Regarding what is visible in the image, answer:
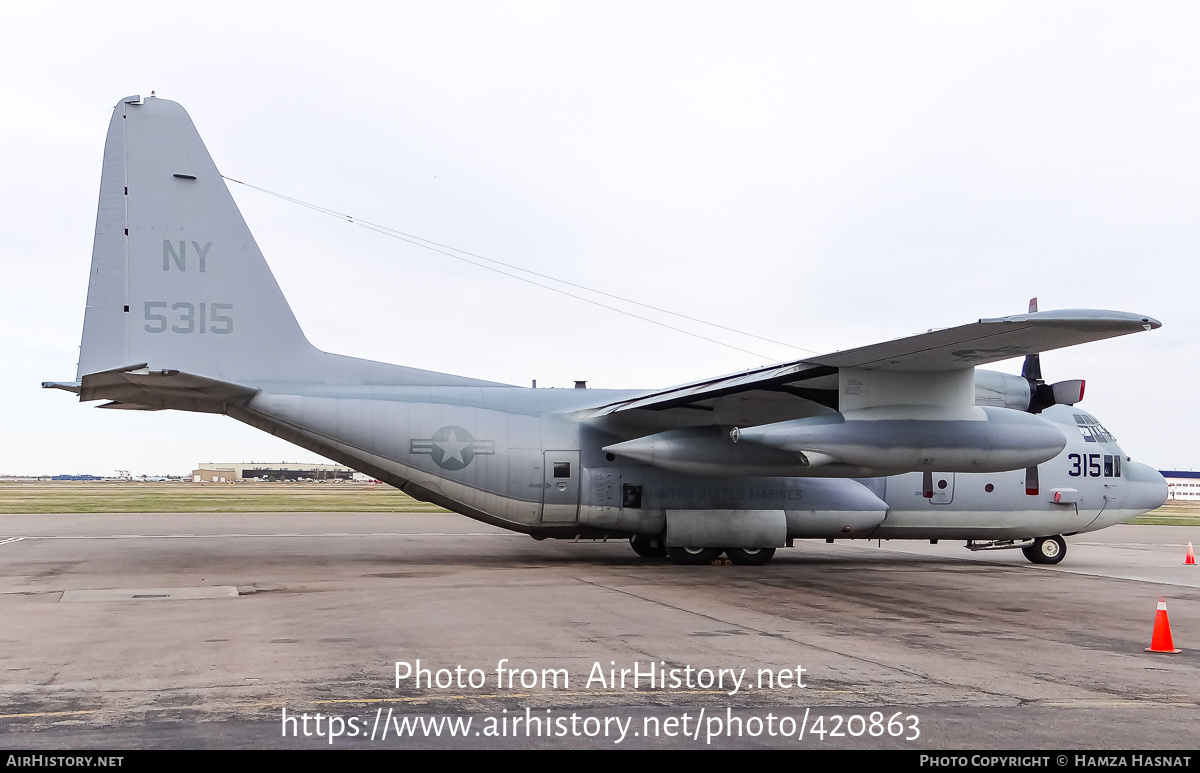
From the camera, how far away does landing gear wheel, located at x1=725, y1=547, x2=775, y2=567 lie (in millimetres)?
18734

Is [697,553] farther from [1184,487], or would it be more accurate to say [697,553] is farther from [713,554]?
[1184,487]

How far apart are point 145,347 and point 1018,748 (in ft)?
50.7

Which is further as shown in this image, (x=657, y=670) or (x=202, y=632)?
(x=202, y=632)

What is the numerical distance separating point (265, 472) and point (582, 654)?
165 metres

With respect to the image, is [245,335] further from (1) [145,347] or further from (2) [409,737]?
(2) [409,737]

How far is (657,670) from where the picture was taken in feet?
26.8

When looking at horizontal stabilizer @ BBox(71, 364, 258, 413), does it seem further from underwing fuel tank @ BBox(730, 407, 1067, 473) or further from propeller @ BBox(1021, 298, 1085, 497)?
Result: propeller @ BBox(1021, 298, 1085, 497)

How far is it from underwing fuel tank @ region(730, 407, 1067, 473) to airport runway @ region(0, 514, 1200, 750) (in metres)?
2.24

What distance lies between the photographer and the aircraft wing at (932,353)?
1153 cm

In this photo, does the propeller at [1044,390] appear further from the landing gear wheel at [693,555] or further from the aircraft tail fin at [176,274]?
the aircraft tail fin at [176,274]

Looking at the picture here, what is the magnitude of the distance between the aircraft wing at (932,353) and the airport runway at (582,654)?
11.5 ft

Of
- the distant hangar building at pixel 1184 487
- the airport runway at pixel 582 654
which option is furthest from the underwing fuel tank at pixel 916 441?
the distant hangar building at pixel 1184 487

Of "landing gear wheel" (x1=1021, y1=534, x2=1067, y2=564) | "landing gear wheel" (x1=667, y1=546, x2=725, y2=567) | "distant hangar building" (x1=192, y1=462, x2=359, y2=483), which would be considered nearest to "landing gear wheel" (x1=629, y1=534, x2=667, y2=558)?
"landing gear wheel" (x1=667, y1=546, x2=725, y2=567)

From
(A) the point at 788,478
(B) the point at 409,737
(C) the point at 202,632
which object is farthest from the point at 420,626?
(A) the point at 788,478
